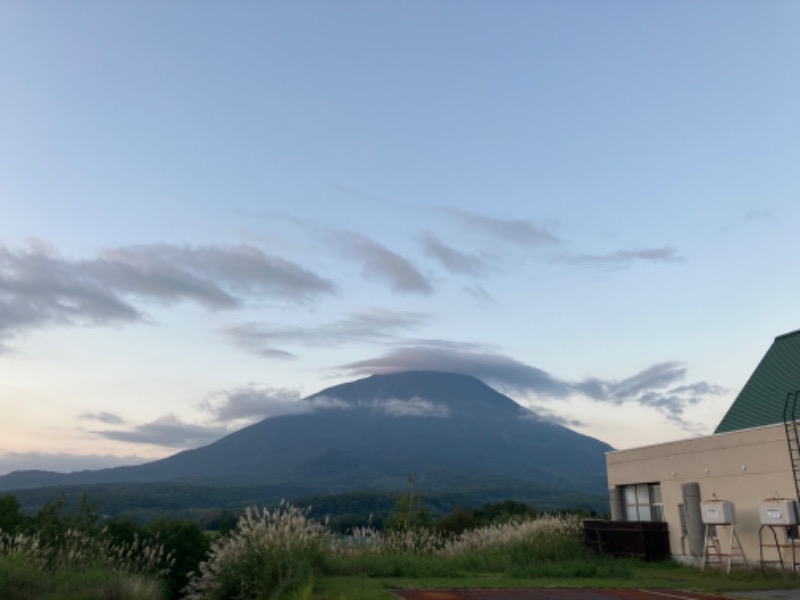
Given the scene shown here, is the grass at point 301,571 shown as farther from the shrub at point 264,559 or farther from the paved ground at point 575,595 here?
the paved ground at point 575,595

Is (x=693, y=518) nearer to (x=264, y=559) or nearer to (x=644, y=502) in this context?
(x=644, y=502)

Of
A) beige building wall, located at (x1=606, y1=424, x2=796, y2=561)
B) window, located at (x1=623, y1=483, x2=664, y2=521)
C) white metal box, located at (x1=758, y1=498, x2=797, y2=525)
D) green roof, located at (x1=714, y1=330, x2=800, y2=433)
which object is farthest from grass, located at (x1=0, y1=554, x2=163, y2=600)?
green roof, located at (x1=714, y1=330, x2=800, y2=433)

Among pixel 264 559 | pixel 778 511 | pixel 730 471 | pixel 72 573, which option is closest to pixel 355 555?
pixel 264 559

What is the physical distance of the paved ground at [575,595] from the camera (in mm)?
11766

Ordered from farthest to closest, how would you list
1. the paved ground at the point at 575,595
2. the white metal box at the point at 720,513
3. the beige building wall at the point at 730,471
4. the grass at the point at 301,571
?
the white metal box at the point at 720,513 < the beige building wall at the point at 730,471 < the grass at the point at 301,571 < the paved ground at the point at 575,595

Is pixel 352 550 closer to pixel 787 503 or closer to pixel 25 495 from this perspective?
pixel 787 503

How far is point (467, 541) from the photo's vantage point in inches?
866

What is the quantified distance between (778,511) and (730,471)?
2.74m

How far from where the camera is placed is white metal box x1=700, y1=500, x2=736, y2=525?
59.5 feet

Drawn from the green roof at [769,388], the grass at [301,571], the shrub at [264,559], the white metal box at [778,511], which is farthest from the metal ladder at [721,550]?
the shrub at [264,559]

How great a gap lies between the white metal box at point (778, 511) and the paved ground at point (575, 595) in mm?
3249

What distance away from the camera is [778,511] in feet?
53.4

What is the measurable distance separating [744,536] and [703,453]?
8.64 ft

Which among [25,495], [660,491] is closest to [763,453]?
[660,491]
